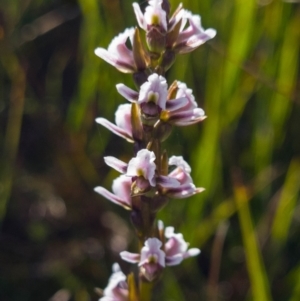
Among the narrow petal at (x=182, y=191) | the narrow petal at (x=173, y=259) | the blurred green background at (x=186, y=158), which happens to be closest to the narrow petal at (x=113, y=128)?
the narrow petal at (x=182, y=191)

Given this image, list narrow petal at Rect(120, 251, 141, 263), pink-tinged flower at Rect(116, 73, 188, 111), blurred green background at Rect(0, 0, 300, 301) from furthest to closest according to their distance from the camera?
1. blurred green background at Rect(0, 0, 300, 301)
2. narrow petal at Rect(120, 251, 141, 263)
3. pink-tinged flower at Rect(116, 73, 188, 111)

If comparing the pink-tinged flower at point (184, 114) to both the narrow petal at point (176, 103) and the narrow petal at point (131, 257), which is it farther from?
the narrow petal at point (131, 257)

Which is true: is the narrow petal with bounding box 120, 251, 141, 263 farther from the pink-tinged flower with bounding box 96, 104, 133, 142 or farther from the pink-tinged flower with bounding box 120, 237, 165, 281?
the pink-tinged flower with bounding box 96, 104, 133, 142

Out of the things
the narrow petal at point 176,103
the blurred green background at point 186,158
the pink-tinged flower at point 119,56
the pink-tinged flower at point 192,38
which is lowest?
the blurred green background at point 186,158

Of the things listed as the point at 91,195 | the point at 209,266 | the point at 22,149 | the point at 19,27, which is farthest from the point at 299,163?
the point at 19,27

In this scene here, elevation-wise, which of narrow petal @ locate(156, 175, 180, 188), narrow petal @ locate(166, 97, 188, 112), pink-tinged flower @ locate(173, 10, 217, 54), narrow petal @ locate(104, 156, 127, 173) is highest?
pink-tinged flower @ locate(173, 10, 217, 54)

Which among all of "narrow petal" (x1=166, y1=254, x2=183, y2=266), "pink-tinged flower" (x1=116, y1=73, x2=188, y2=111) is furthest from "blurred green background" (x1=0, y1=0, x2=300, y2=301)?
"pink-tinged flower" (x1=116, y1=73, x2=188, y2=111)

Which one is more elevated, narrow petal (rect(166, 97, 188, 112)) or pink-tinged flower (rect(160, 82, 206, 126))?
narrow petal (rect(166, 97, 188, 112))

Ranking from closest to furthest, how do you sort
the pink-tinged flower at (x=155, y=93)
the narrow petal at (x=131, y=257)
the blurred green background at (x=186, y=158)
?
1. the pink-tinged flower at (x=155, y=93)
2. the narrow petal at (x=131, y=257)
3. the blurred green background at (x=186, y=158)
